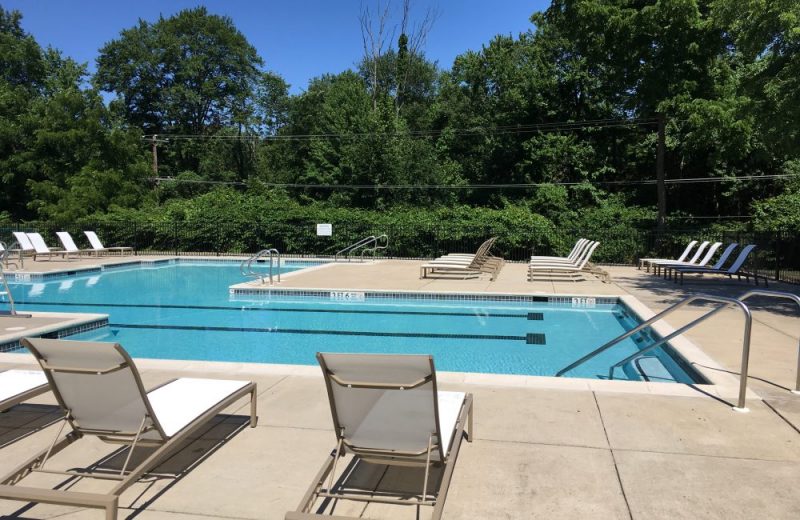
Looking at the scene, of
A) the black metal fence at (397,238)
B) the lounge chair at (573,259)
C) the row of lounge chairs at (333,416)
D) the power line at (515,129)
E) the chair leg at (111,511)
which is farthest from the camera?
the power line at (515,129)

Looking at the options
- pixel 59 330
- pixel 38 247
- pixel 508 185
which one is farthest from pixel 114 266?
pixel 508 185

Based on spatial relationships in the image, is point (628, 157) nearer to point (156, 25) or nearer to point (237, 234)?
point (237, 234)

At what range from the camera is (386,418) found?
269 cm

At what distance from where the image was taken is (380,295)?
1148 cm

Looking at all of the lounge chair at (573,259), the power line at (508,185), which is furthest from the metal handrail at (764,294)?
the power line at (508,185)

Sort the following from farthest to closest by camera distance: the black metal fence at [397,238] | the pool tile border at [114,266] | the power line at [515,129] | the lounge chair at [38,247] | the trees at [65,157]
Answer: the trees at [65,157] → the power line at [515,129] → the black metal fence at [397,238] → the lounge chair at [38,247] → the pool tile border at [114,266]

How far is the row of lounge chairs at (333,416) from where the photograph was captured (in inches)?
99.7

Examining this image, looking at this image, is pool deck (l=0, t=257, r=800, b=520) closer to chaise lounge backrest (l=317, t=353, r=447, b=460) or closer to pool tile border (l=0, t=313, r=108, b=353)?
chaise lounge backrest (l=317, t=353, r=447, b=460)

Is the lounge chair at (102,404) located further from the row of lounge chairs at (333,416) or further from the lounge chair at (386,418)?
the lounge chair at (386,418)

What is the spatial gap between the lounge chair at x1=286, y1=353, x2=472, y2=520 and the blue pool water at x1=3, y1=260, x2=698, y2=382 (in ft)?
12.9

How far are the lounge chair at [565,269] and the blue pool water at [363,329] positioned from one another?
2504mm

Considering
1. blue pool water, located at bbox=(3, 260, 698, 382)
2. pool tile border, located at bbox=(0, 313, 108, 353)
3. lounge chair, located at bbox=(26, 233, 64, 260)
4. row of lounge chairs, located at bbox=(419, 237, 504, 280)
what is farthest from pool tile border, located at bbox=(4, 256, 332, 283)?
pool tile border, located at bbox=(0, 313, 108, 353)

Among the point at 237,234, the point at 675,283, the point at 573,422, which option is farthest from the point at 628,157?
the point at 573,422

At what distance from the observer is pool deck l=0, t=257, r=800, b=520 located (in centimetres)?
280
